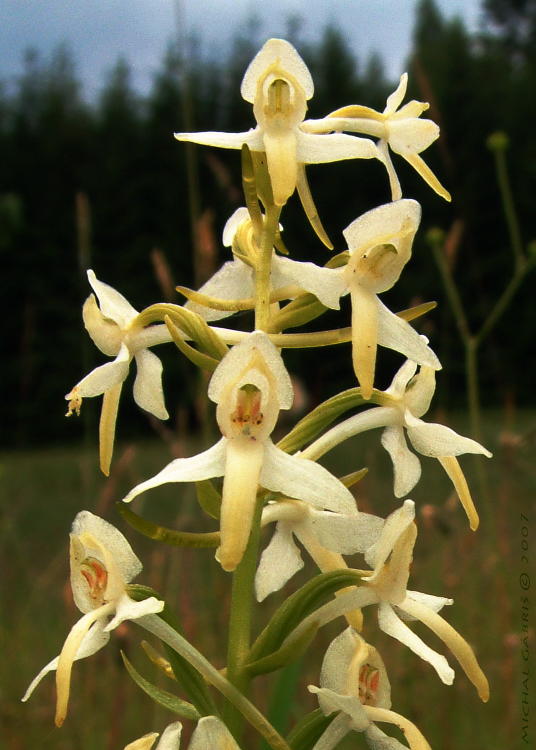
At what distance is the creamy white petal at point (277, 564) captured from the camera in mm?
1556

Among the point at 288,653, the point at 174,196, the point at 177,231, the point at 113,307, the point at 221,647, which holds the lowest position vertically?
the point at 221,647

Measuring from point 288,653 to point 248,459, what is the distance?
0.31 meters

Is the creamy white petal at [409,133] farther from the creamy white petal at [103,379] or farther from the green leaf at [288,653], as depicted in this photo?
the green leaf at [288,653]

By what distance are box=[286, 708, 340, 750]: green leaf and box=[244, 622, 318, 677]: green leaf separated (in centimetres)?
13

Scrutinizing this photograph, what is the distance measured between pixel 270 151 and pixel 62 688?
94 centimetres

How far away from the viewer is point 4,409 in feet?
69.4

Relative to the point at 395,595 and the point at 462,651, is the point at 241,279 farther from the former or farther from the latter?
Answer: the point at 462,651

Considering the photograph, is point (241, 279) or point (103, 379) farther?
point (241, 279)

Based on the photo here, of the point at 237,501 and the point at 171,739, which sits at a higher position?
the point at 237,501

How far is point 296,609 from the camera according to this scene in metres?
1.35

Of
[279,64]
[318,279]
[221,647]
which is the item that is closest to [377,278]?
[318,279]

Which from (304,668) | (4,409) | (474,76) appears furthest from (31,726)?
(474,76)

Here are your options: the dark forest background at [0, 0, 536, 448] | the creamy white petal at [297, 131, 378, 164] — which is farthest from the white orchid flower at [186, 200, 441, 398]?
the dark forest background at [0, 0, 536, 448]

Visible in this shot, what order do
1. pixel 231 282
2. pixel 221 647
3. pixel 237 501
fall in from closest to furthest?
pixel 237 501, pixel 231 282, pixel 221 647
